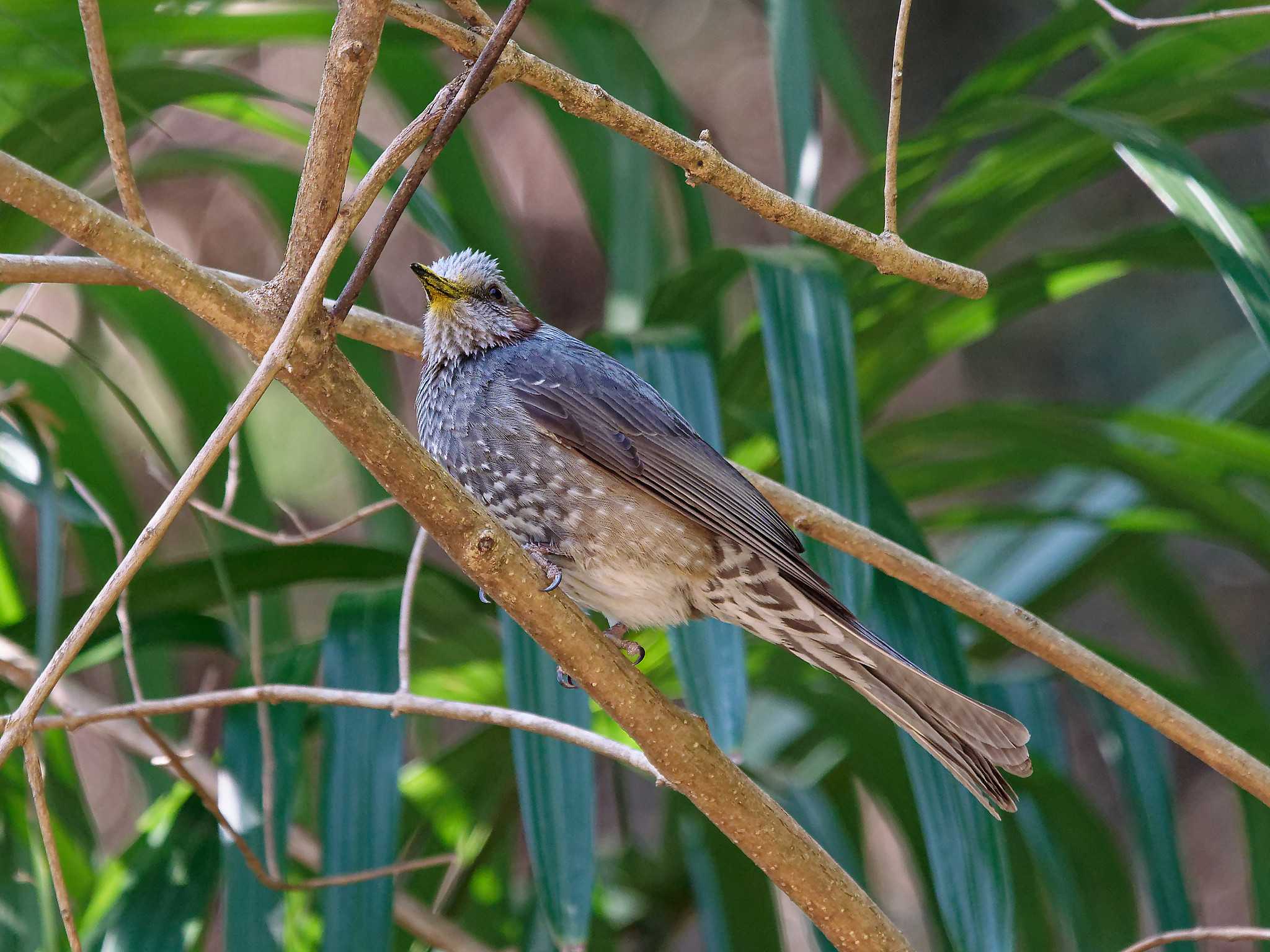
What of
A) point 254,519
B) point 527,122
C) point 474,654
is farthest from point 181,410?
point 527,122

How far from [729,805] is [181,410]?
2252mm

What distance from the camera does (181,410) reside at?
11.8 feet

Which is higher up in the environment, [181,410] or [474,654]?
[181,410]

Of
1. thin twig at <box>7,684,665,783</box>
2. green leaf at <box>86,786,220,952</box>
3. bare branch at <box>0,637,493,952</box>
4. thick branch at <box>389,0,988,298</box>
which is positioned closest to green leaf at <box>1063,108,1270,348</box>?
thick branch at <box>389,0,988,298</box>

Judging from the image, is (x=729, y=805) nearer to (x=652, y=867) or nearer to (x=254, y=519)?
(x=652, y=867)

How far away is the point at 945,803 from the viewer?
2.33 meters

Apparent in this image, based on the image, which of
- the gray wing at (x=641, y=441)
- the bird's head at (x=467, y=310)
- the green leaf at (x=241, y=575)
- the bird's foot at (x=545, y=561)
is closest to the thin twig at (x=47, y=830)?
the bird's foot at (x=545, y=561)

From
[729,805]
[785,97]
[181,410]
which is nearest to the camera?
[729,805]

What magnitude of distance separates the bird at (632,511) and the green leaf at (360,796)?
0.37 metres

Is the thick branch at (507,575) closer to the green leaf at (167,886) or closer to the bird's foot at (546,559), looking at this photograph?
the bird's foot at (546,559)

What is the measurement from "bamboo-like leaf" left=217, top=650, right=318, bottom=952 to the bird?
555 millimetres

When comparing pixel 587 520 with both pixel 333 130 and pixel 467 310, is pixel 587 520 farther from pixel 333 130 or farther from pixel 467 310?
pixel 333 130

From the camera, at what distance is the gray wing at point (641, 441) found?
2.60m

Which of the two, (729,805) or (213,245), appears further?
(213,245)
